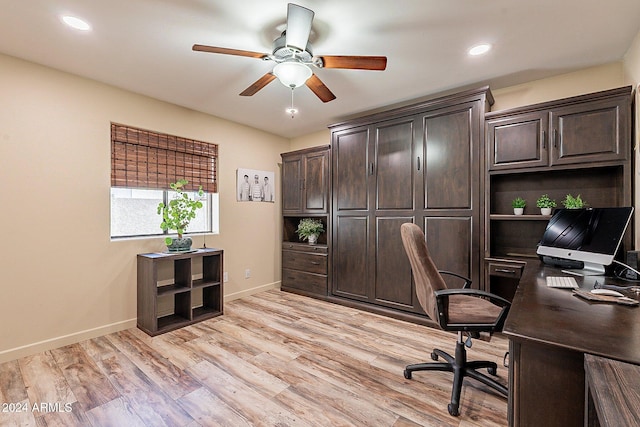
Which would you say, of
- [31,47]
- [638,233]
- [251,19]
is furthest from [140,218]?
[638,233]

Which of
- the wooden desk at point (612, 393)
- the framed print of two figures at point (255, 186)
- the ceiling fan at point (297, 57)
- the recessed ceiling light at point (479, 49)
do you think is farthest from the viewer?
the framed print of two figures at point (255, 186)

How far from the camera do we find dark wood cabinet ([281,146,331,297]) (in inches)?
163

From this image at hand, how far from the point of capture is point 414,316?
3.18 m

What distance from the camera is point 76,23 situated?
1988 mm

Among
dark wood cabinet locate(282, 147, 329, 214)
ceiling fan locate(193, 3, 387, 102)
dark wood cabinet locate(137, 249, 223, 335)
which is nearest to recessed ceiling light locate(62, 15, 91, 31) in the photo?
ceiling fan locate(193, 3, 387, 102)

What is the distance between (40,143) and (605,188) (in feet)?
17.0

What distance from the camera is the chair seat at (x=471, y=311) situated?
71.1 inches

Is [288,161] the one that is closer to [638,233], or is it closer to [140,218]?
[140,218]

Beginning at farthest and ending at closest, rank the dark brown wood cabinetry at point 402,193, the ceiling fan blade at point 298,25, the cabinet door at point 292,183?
1. the cabinet door at point 292,183
2. the dark brown wood cabinetry at point 402,193
3. the ceiling fan blade at point 298,25

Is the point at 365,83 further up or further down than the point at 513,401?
further up

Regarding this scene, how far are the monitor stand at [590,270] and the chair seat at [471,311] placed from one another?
0.59 meters

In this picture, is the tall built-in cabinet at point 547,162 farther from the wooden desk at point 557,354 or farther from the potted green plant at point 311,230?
the potted green plant at point 311,230

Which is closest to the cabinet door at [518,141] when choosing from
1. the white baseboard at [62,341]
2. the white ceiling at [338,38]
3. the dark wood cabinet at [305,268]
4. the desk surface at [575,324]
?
the white ceiling at [338,38]

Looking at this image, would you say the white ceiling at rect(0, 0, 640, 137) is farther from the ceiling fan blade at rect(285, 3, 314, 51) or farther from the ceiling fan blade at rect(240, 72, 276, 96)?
the ceiling fan blade at rect(240, 72, 276, 96)
